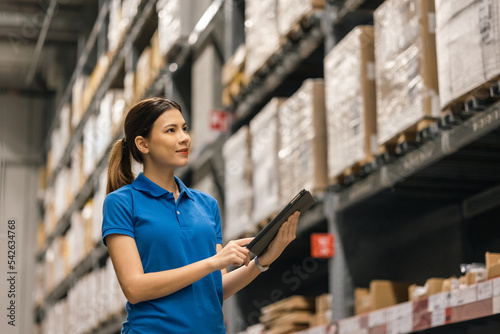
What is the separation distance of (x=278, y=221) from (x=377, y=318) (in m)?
1.60

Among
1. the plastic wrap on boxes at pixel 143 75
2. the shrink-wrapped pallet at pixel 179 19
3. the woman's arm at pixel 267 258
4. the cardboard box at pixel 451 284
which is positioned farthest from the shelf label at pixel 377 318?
the plastic wrap on boxes at pixel 143 75

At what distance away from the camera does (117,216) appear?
6.09 feet

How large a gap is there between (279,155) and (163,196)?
8.69ft

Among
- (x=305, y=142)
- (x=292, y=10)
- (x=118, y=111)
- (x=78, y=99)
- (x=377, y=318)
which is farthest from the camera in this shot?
(x=78, y=99)

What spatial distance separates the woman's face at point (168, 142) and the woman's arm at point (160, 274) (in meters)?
0.26

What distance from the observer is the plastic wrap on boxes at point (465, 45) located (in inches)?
A: 102

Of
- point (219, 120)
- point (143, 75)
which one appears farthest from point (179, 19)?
point (143, 75)

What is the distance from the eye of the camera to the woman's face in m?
1.95

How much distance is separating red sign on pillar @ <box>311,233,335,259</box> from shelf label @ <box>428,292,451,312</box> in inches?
42.6

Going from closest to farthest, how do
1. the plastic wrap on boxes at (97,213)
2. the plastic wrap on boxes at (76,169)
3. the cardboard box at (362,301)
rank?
the cardboard box at (362,301) → the plastic wrap on boxes at (97,213) → the plastic wrap on boxes at (76,169)

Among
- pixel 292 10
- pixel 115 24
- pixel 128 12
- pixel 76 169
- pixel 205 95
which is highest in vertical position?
pixel 115 24

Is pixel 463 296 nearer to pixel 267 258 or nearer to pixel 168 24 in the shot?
pixel 267 258

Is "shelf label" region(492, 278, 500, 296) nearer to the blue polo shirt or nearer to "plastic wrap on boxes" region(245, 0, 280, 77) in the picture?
the blue polo shirt

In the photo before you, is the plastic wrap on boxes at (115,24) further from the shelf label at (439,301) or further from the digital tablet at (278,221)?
the digital tablet at (278,221)
